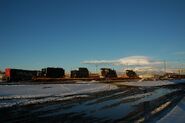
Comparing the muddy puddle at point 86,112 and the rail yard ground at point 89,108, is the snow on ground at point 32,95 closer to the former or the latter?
the rail yard ground at point 89,108

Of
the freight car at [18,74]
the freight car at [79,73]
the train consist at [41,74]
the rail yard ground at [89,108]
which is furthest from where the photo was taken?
the freight car at [79,73]

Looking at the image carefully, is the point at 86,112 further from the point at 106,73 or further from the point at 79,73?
the point at 106,73

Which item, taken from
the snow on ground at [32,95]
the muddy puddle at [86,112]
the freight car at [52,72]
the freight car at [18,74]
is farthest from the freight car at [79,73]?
the muddy puddle at [86,112]

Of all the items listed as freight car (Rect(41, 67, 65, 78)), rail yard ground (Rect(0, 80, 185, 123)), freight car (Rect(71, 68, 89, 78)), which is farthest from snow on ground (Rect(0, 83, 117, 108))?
freight car (Rect(71, 68, 89, 78))

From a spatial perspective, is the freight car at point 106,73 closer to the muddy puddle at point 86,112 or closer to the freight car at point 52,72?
the freight car at point 52,72

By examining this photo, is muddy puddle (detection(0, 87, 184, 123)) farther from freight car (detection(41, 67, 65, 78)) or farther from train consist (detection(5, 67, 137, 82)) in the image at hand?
freight car (detection(41, 67, 65, 78))

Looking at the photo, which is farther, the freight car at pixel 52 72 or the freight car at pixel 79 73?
the freight car at pixel 79 73

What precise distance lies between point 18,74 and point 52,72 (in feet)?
24.7

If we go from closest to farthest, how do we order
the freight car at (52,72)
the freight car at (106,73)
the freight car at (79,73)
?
the freight car at (52,72), the freight car at (79,73), the freight car at (106,73)

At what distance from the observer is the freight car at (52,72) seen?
60312 millimetres

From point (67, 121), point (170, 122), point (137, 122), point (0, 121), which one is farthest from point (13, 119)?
point (170, 122)

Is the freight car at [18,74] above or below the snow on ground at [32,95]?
above

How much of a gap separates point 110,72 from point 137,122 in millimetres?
64204

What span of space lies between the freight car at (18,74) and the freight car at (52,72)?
2.15 meters
